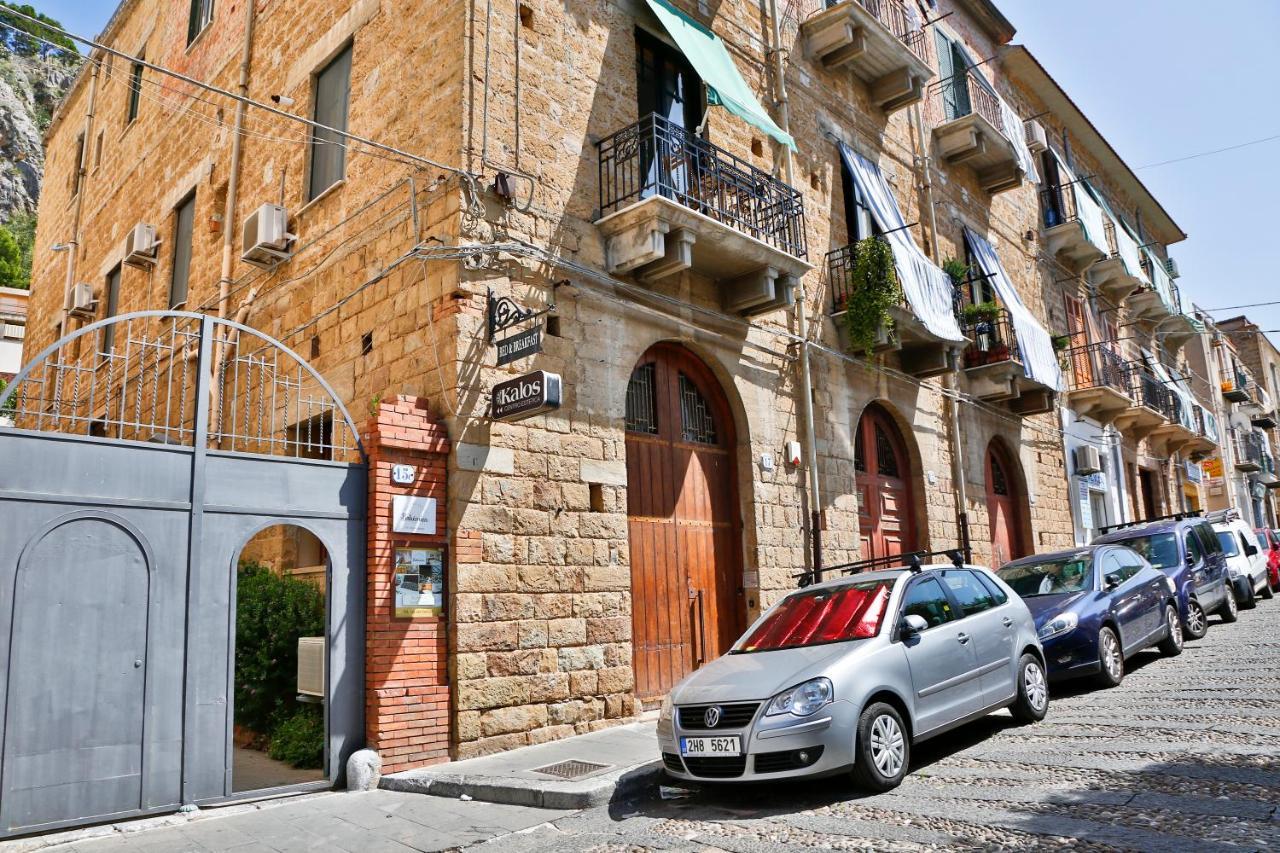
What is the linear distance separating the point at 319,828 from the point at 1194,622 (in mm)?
11490

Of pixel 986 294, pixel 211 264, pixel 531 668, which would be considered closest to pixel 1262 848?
pixel 531 668

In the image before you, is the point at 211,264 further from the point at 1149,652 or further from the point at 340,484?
the point at 1149,652

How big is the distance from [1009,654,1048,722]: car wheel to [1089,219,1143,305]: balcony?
18.7 m

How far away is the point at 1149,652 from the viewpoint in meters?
→ 11.7

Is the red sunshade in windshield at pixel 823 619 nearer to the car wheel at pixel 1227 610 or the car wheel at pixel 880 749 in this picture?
the car wheel at pixel 880 749

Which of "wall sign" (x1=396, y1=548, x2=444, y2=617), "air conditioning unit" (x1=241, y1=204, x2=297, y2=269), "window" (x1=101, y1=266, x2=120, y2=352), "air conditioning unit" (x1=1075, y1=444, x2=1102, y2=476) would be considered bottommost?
"wall sign" (x1=396, y1=548, x2=444, y2=617)

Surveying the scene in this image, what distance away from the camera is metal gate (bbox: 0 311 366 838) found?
609 cm

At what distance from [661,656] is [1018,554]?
10631 millimetres

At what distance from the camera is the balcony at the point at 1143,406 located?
22.6 m

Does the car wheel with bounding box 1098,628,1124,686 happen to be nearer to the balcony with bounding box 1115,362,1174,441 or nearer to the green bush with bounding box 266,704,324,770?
the green bush with bounding box 266,704,324,770

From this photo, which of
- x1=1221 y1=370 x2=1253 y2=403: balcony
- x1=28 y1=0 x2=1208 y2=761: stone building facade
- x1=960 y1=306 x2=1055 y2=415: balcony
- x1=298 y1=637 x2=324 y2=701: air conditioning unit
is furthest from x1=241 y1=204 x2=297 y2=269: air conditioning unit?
x1=1221 y1=370 x2=1253 y2=403: balcony

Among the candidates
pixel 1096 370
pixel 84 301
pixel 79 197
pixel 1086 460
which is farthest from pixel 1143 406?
pixel 79 197

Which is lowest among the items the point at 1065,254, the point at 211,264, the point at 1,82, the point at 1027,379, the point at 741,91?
the point at 1027,379

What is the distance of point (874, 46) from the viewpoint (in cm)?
1462
